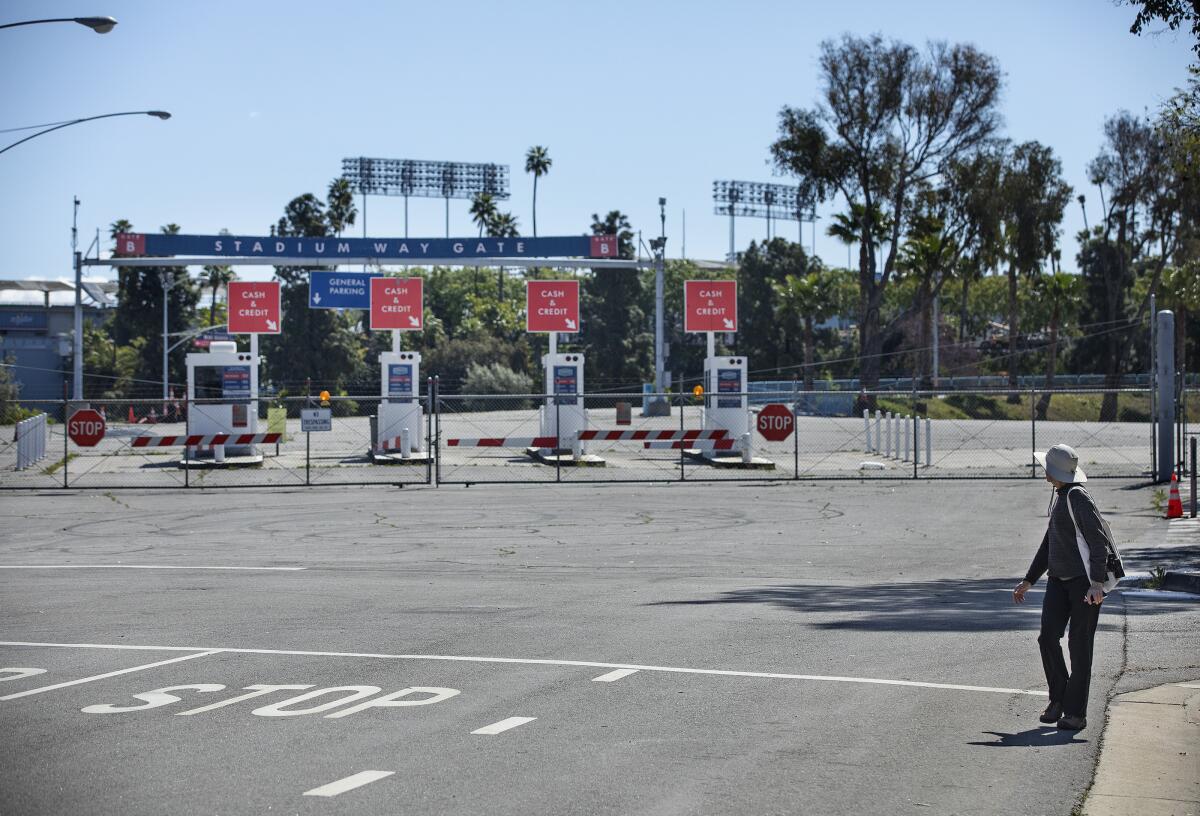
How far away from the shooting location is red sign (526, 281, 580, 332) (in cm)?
3819

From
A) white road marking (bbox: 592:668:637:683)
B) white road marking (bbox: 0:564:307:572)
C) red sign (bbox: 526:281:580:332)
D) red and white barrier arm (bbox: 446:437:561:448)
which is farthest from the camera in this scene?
red sign (bbox: 526:281:580:332)

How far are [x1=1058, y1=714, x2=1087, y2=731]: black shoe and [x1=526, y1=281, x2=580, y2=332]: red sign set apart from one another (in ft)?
99.7

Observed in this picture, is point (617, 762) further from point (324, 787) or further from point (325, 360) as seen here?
point (325, 360)

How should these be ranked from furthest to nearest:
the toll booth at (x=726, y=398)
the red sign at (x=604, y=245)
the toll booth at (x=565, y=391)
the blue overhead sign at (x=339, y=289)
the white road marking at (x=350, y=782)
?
the red sign at (x=604, y=245) < the blue overhead sign at (x=339, y=289) < the toll booth at (x=726, y=398) < the toll booth at (x=565, y=391) < the white road marking at (x=350, y=782)

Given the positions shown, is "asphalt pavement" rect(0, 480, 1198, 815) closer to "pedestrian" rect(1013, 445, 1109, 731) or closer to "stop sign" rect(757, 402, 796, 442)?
"pedestrian" rect(1013, 445, 1109, 731)

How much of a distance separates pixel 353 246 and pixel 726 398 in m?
27.0

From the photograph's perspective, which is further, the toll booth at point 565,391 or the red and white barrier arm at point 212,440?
the toll booth at point 565,391

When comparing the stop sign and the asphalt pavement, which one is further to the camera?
the stop sign

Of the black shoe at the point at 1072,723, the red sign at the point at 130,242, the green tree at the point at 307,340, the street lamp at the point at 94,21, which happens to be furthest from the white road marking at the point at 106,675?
the green tree at the point at 307,340

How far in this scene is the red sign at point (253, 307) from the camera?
3878 centimetres

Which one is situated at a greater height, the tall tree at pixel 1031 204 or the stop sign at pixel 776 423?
the tall tree at pixel 1031 204

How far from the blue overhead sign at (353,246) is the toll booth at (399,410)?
20.8 metres

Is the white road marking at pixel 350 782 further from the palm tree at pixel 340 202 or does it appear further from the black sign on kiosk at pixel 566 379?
the palm tree at pixel 340 202

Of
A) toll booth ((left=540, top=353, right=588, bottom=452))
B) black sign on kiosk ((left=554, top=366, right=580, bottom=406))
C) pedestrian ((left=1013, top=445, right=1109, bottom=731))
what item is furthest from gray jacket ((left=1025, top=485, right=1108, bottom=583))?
black sign on kiosk ((left=554, top=366, right=580, bottom=406))
